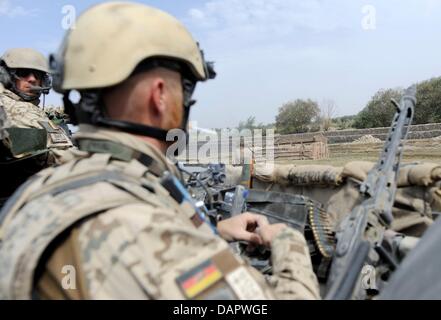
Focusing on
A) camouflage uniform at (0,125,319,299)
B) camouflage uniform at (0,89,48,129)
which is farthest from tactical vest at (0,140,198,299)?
camouflage uniform at (0,89,48,129)

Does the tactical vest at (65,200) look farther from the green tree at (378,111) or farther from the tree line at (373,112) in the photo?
the green tree at (378,111)

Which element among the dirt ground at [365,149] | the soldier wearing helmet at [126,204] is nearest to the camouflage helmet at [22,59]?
the soldier wearing helmet at [126,204]

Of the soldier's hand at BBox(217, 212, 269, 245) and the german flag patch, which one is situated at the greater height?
the german flag patch

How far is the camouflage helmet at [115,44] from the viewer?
1.61 meters

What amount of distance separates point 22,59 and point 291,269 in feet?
18.7

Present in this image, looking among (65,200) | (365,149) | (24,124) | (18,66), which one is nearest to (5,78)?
(18,66)

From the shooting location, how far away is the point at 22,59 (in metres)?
6.42

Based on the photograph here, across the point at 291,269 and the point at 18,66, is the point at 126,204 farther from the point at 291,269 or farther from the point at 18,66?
the point at 18,66

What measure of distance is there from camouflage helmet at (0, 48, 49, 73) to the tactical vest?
5270 mm

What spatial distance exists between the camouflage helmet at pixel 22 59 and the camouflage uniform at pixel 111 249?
5451 mm

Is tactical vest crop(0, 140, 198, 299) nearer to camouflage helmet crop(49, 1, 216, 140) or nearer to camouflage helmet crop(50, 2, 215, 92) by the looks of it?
camouflage helmet crop(49, 1, 216, 140)

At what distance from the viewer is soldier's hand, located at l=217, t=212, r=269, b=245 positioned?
2.16 meters
